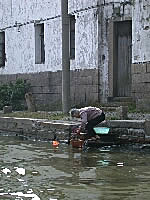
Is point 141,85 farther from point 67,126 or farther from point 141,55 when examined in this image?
point 67,126


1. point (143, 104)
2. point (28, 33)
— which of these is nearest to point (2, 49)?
point (28, 33)

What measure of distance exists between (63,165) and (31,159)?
121cm

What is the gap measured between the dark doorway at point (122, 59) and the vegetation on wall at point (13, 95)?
4.84 meters

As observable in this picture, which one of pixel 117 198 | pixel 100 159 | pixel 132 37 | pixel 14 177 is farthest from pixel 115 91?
pixel 117 198

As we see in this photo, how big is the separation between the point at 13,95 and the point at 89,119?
26.6 feet

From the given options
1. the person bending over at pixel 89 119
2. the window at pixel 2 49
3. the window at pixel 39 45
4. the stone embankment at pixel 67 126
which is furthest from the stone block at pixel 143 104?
the window at pixel 2 49

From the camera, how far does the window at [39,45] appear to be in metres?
21.7

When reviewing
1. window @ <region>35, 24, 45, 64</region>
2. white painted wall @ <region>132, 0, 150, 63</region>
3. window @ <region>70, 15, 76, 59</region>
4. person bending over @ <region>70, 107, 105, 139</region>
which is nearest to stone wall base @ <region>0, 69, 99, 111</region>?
window @ <region>35, 24, 45, 64</region>

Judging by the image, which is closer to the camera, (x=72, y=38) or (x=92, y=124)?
(x=92, y=124)

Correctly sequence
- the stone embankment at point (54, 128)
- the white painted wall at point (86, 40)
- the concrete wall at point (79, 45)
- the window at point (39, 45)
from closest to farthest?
the stone embankment at point (54, 128)
the concrete wall at point (79, 45)
the white painted wall at point (86, 40)
the window at point (39, 45)

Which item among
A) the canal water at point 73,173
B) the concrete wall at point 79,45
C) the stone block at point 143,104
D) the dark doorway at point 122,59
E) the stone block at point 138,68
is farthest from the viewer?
the dark doorway at point 122,59

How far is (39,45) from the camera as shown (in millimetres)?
21875

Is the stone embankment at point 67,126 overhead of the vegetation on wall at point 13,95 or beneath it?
beneath

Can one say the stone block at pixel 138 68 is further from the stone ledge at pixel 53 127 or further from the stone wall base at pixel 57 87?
the stone ledge at pixel 53 127
